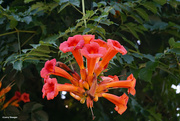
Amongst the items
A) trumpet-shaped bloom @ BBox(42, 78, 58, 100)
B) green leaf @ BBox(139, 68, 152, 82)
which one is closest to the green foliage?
green leaf @ BBox(139, 68, 152, 82)

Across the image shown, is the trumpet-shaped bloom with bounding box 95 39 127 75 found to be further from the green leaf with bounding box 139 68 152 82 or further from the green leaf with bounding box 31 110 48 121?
the green leaf with bounding box 31 110 48 121

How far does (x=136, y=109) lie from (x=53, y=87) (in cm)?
164

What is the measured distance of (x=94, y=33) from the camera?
6.44 feet

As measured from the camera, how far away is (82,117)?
3648mm

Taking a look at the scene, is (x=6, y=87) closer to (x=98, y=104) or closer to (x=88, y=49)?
(x=98, y=104)

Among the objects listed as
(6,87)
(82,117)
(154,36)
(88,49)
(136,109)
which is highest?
(88,49)

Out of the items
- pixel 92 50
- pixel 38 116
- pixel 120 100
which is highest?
pixel 92 50

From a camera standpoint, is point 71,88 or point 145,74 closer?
point 71,88

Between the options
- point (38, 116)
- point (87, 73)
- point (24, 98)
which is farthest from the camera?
point (24, 98)

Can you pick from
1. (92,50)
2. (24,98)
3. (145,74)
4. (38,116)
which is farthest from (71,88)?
(24,98)

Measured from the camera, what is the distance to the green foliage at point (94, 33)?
6.56 ft

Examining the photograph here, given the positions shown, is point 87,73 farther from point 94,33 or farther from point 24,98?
point 24,98

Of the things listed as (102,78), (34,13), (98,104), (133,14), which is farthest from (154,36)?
(102,78)

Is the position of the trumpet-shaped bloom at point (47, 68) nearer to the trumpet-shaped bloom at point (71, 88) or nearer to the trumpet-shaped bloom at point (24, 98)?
the trumpet-shaped bloom at point (71, 88)
